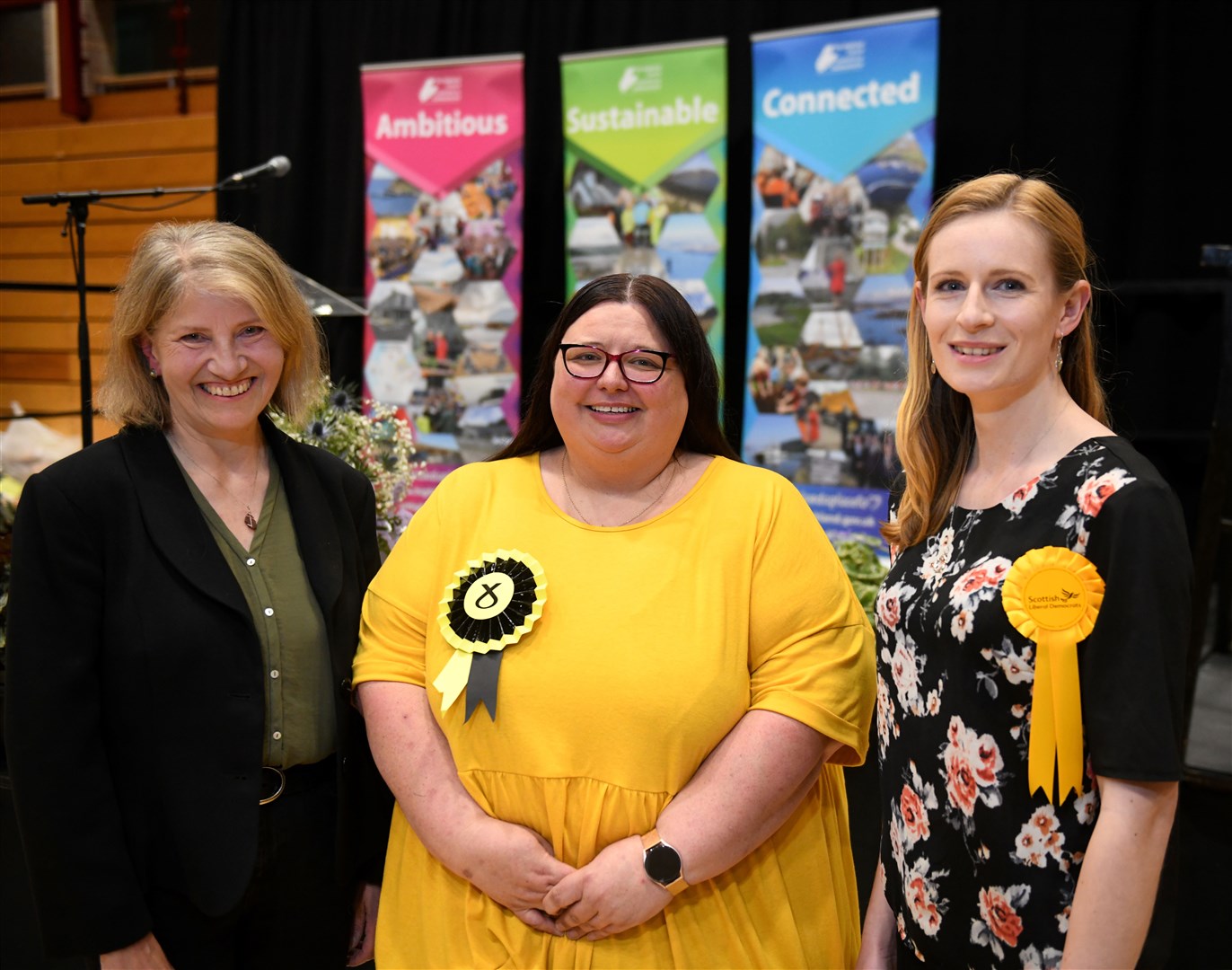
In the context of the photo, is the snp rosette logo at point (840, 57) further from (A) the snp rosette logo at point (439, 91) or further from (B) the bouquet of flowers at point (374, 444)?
(B) the bouquet of flowers at point (374, 444)

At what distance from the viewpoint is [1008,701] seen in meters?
1.25

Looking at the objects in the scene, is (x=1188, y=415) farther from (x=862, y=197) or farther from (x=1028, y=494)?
(x=1028, y=494)

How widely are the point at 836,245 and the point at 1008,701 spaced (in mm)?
3315

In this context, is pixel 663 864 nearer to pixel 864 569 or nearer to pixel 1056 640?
pixel 1056 640

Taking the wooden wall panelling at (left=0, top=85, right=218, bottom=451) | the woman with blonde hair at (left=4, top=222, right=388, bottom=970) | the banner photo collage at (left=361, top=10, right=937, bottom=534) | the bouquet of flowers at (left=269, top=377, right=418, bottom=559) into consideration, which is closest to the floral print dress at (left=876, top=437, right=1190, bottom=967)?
the woman with blonde hair at (left=4, top=222, right=388, bottom=970)

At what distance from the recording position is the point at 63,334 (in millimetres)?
7715

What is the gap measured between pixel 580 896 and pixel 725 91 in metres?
3.83

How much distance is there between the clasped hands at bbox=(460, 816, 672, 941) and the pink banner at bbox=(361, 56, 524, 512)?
3630 millimetres

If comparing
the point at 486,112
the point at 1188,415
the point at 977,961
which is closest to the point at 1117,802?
the point at 977,961

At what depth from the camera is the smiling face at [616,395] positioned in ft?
4.97

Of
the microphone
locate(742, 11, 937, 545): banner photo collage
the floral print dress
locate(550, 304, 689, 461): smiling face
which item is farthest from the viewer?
locate(742, 11, 937, 545): banner photo collage

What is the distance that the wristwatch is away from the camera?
54.2 inches

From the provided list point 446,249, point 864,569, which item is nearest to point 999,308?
point 864,569

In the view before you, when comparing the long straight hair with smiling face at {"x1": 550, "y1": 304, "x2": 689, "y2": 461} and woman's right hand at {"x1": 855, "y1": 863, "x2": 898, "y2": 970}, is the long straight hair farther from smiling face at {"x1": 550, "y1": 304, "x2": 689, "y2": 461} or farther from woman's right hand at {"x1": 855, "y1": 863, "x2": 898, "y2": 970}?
woman's right hand at {"x1": 855, "y1": 863, "x2": 898, "y2": 970}
